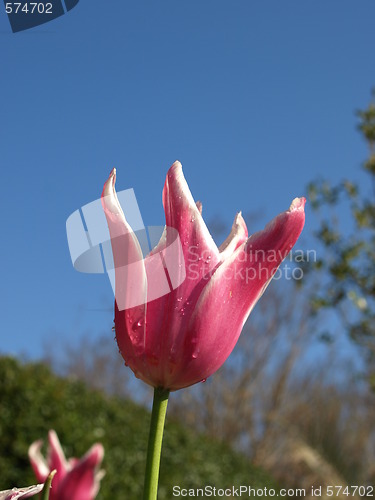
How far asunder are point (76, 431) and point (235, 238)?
10.9 ft

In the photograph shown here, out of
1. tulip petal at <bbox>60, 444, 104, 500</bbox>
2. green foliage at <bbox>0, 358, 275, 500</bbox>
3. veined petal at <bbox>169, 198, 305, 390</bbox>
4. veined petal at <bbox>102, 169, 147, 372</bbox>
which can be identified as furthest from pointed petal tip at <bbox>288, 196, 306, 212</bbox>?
green foliage at <bbox>0, 358, 275, 500</bbox>

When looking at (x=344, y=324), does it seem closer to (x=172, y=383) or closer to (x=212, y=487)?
(x=212, y=487)

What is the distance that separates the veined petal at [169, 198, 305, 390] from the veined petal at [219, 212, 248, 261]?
A: 30 millimetres

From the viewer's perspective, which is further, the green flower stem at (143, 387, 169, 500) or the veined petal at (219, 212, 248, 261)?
the veined petal at (219, 212, 248, 261)

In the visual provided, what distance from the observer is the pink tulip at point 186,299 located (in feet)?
2.10

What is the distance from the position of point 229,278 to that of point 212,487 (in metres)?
5.21

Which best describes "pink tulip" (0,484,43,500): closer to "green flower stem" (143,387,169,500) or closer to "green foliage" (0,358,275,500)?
"green flower stem" (143,387,169,500)

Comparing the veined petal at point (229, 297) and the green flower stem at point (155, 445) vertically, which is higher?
the veined petal at point (229, 297)

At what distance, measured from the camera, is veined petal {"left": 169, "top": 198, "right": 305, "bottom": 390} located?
25.1 inches

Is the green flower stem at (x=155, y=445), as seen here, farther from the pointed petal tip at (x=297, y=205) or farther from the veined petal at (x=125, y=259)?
the pointed petal tip at (x=297, y=205)

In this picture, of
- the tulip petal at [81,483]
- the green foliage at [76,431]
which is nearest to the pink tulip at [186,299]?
the tulip petal at [81,483]

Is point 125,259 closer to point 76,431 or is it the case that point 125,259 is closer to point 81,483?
point 81,483

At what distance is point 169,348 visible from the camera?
644 mm

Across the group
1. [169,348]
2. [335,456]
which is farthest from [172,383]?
[335,456]
